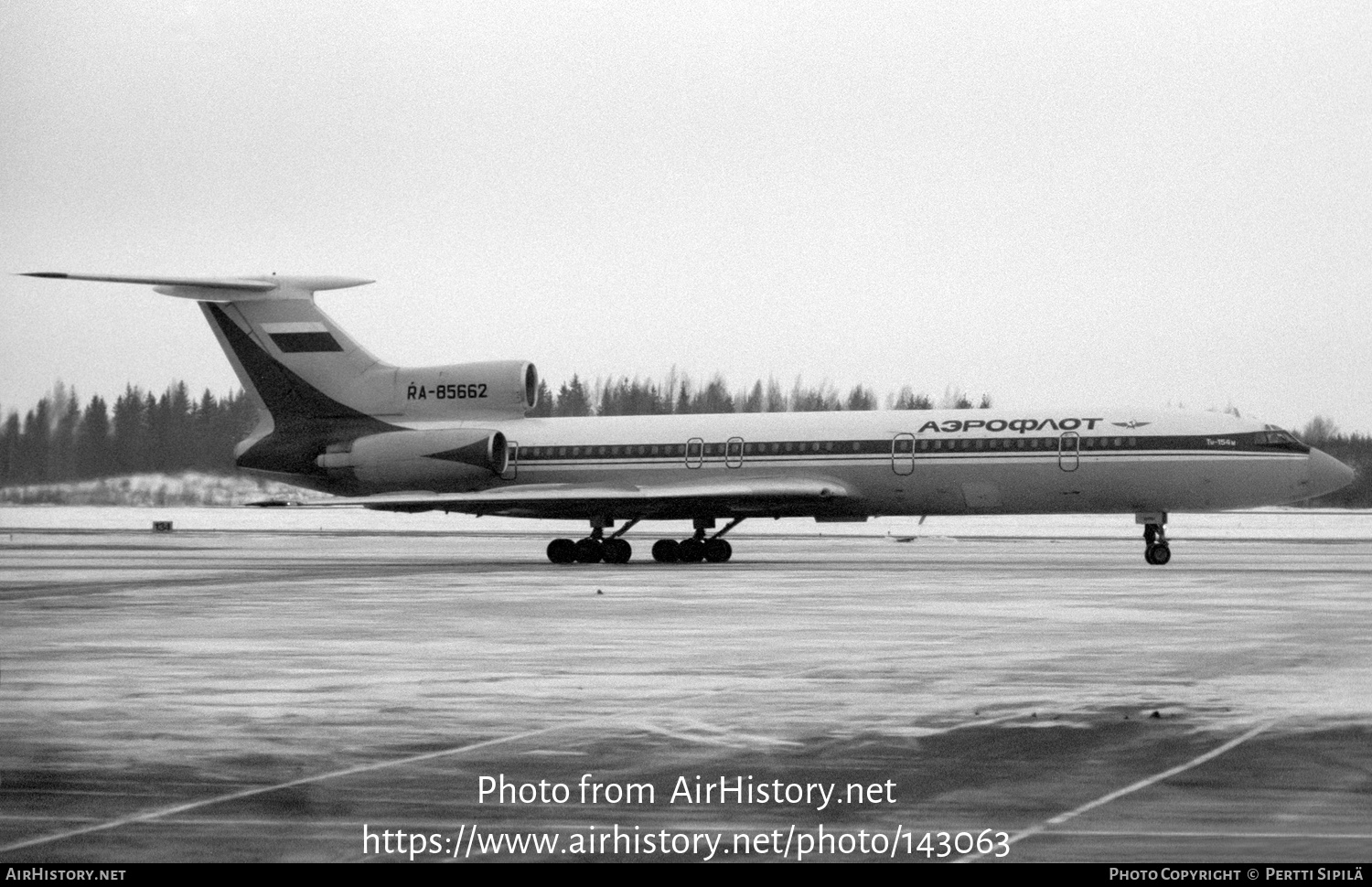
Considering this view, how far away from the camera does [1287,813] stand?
8.12 metres

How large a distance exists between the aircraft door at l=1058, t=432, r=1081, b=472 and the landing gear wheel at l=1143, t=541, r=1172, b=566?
2.88 meters

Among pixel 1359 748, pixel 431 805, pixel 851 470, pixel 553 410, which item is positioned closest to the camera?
pixel 431 805

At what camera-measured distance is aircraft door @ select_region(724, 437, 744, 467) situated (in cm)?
4081

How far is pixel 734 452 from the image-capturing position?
134 ft

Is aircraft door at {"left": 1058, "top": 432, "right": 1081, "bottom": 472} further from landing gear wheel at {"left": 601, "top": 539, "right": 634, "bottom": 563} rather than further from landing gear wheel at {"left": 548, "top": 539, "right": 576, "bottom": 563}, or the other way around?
landing gear wheel at {"left": 548, "top": 539, "right": 576, "bottom": 563}

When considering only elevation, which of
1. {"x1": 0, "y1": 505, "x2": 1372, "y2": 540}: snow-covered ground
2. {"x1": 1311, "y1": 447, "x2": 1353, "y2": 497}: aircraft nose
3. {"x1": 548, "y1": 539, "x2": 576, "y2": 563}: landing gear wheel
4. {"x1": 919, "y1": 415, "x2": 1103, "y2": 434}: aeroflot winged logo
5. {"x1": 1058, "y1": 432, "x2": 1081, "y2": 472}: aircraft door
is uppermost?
{"x1": 919, "y1": 415, "x2": 1103, "y2": 434}: aeroflot winged logo

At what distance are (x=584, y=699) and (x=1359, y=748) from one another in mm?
5273

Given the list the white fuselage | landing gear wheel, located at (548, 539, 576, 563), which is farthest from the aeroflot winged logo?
landing gear wheel, located at (548, 539, 576, 563)

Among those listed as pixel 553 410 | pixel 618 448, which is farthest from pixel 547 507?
pixel 553 410

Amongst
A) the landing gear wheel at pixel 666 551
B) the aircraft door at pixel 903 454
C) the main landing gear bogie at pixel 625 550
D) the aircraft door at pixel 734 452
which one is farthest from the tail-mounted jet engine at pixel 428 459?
the aircraft door at pixel 903 454

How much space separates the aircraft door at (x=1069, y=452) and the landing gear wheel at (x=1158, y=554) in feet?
9.44

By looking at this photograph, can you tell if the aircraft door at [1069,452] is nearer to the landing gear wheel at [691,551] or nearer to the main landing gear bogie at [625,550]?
the main landing gear bogie at [625,550]
